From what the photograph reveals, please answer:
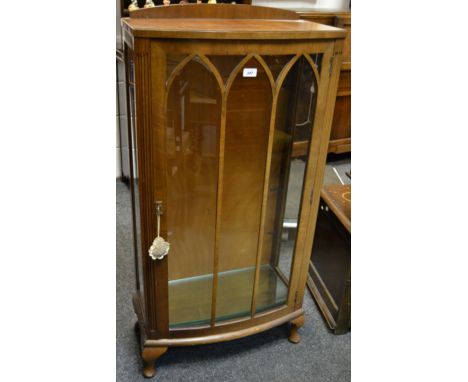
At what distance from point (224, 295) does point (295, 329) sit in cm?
35

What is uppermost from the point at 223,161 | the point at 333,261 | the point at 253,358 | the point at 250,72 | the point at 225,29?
the point at 225,29

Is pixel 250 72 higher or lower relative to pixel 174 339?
higher

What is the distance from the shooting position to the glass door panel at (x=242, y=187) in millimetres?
1102

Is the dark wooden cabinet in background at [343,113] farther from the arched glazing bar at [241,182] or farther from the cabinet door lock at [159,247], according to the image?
the cabinet door lock at [159,247]

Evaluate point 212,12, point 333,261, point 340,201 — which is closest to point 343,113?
point 340,201

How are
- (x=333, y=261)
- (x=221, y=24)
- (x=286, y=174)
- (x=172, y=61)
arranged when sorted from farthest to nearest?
1. (x=333, y=261)
2. (x=286, y=174)
3. (x=221, y=24)
4. (x=172, y=61)

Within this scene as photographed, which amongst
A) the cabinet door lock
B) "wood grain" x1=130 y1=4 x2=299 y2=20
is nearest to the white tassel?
the cabinet door lock

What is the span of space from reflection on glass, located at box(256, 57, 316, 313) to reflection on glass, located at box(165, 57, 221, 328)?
197 mm

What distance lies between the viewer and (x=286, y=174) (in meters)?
1.29

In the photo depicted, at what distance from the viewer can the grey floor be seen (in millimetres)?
1411

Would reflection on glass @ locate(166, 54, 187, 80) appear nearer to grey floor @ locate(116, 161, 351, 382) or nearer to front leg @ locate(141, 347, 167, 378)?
front leg @ locate(141, 347, 167, 378)

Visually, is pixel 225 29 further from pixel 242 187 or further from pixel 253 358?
pixel 253 358

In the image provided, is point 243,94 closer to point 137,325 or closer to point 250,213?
point 250,213

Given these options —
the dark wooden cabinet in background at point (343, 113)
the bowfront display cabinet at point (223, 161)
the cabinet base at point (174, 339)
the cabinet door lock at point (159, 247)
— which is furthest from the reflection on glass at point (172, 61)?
the dark wooden cabinet in background at point (343, 113)
